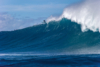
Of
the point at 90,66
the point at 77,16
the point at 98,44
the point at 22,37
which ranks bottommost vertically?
the point at 90,66

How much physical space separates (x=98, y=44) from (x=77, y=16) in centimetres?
563

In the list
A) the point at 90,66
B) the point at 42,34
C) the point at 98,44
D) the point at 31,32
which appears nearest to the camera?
the point at 90,66

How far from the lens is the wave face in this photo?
54.1ft

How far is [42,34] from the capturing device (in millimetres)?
22094

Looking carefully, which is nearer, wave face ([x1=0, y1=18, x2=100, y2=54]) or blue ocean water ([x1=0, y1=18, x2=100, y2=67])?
blue ocean water ([x1=0, y1=18, x2=100, y2=67])

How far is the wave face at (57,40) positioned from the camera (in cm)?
1648

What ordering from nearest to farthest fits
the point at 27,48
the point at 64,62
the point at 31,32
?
the point at 64,62 → the point at 27,48 → the point at 31,32

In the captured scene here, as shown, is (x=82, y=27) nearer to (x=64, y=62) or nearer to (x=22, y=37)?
(x=22, y=37)

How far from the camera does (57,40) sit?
64.0 feet

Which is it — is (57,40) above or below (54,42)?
above

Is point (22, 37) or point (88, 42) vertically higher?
point (22, 37)

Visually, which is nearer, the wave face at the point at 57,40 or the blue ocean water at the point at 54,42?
the blue ocean water at the point at 54,42

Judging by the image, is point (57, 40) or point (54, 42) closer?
point (54, 42)

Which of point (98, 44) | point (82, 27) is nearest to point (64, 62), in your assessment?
point (98, 44)
